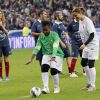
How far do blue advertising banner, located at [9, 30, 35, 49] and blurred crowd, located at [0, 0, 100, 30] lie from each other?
1030mm

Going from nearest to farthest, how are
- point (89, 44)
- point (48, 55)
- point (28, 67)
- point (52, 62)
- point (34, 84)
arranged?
point (52, 62) → point (48, 55) → point (89, 44) → point (34, 84) → point (28, 67)

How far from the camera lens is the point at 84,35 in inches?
531

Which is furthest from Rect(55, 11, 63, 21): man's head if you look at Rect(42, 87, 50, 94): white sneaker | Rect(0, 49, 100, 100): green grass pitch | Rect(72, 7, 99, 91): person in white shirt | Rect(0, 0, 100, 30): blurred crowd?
Rect(0, 0, 100, 30): blurred crowd

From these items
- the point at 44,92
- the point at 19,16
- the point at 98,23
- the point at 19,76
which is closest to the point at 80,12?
the point at 44,92

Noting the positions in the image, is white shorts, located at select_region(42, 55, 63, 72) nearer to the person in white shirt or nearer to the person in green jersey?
the person in green jersey

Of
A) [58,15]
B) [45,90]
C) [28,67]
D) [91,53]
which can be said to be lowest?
[28,67]

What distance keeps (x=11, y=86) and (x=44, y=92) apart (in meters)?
2.08

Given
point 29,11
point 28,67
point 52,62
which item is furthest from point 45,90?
point 29,11

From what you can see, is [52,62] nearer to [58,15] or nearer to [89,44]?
[89,44]

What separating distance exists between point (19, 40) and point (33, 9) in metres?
6.58

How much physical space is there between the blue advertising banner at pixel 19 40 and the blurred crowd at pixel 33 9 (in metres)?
1.03

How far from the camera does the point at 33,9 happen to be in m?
37.1

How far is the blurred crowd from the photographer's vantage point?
33312mm

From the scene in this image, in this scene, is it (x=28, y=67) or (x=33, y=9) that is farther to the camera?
(x=33, y=9)
